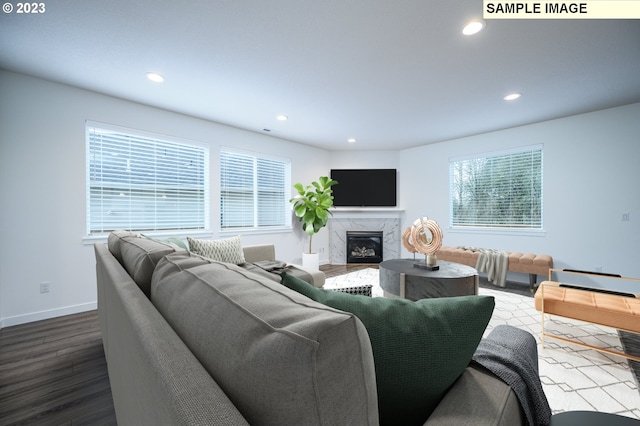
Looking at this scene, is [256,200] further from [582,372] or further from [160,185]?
[582,372]

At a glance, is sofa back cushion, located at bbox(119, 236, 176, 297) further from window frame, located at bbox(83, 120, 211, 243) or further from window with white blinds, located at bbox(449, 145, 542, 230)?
window with white blinds, located at bbox(449, 145, 542, 230)

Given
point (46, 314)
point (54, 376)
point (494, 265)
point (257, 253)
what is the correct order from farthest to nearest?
1. point (494, 265)
2. point (257, 253)
3. point (46, 314)
4. point (54, 376)

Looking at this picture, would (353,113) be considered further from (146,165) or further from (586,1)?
(146,165)

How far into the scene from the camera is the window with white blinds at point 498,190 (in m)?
4.41

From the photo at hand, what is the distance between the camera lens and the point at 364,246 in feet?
19.9

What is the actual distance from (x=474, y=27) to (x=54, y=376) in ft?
13.2

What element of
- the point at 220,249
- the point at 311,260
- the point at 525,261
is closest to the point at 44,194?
the point at 220,249

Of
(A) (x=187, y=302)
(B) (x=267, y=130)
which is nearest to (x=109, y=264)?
(A) (x=187, y=302)

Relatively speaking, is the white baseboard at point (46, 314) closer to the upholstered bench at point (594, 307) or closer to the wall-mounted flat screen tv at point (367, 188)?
the wall-mounted flat screen tv at point (367, 188)

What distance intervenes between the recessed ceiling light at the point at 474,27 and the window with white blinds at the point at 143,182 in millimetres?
3657

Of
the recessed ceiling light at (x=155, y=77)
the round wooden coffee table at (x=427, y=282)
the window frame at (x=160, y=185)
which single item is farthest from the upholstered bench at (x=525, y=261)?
the recessed ceiling light at (x=155, y=77)

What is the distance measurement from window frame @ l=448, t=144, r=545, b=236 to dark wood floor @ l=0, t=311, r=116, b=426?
5443 millimetres

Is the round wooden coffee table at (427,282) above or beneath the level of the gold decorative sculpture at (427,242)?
beneath

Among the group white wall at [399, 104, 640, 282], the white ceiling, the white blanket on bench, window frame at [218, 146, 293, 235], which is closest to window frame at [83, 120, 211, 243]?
window frame at [218, 146, 293, 235]
